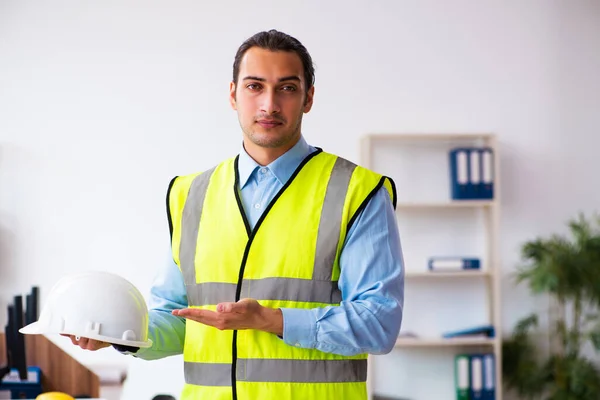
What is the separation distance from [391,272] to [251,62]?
0.52 m

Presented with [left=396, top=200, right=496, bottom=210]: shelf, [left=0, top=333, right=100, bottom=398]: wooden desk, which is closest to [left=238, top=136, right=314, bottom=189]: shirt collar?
[left=0, top=333, right=100, bottom=398]: wooden desk

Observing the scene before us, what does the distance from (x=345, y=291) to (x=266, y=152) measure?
0.35 metres

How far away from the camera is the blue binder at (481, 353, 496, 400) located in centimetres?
484

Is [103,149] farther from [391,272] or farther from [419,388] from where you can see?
[391,272]

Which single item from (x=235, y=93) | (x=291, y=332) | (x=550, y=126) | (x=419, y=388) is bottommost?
(x=419, y=388)

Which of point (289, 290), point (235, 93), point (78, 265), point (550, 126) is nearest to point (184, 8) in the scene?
point (78, 265)

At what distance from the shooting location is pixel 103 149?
4992 millimetres

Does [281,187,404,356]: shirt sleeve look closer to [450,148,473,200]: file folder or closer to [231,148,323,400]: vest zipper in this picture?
[231,148,323,400]: vest zipper

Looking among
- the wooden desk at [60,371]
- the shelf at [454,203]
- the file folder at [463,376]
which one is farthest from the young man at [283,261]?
the file folder at [463,376]

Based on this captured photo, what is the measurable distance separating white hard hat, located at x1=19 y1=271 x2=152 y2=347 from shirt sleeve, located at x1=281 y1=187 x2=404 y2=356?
12.0 inches

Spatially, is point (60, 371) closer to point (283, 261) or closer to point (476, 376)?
point (283, 261)

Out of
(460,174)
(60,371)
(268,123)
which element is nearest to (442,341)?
(460,174)

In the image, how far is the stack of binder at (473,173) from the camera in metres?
4.88

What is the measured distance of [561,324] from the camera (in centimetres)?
491
